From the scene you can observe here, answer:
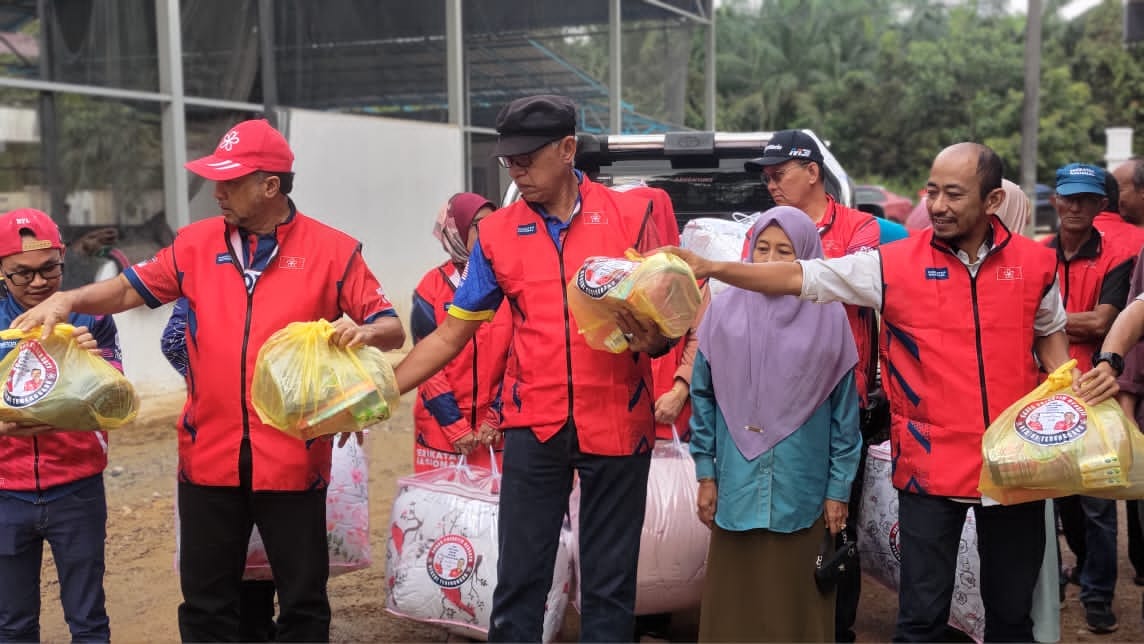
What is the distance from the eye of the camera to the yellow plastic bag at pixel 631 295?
129 inches

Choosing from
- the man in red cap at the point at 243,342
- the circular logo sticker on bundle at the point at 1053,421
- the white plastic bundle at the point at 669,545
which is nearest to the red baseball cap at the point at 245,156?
the man in red cap at the point at 243,342

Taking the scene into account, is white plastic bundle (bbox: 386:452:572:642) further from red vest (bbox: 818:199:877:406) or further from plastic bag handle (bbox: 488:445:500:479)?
red vest (bbox: 818:199:877:406)

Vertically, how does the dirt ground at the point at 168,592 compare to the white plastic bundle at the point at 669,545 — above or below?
below

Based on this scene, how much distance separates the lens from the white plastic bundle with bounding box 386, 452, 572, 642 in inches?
178

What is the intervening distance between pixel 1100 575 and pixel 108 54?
8.44 m

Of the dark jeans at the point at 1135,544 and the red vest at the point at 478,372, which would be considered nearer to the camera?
the red vest at the point at 478,372

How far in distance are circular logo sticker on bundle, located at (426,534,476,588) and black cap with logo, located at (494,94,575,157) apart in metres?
1.69

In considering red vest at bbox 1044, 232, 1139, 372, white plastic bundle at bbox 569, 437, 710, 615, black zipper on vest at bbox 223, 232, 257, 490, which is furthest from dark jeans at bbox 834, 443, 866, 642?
black zipper on vest at bbox 223, 232, 257, 490

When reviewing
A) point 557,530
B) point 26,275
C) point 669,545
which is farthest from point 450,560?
point 26,275

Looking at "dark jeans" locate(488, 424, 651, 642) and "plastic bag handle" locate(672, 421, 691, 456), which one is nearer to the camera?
"dark jeans" locate(488, 424, 651, 642)

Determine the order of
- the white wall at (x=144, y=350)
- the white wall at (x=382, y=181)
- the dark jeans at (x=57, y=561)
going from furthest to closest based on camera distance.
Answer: the white wall at (x=382, y=181)
the white wall at (x=144, y=350)
the dark jeans at (x=57, y=561)

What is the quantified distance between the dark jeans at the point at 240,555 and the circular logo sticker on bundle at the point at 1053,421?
2.26m

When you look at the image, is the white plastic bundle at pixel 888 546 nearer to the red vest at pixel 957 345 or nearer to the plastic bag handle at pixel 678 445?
the plastic bag handle at pixel 678 445

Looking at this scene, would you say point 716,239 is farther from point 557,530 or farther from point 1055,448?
point 1055,448
